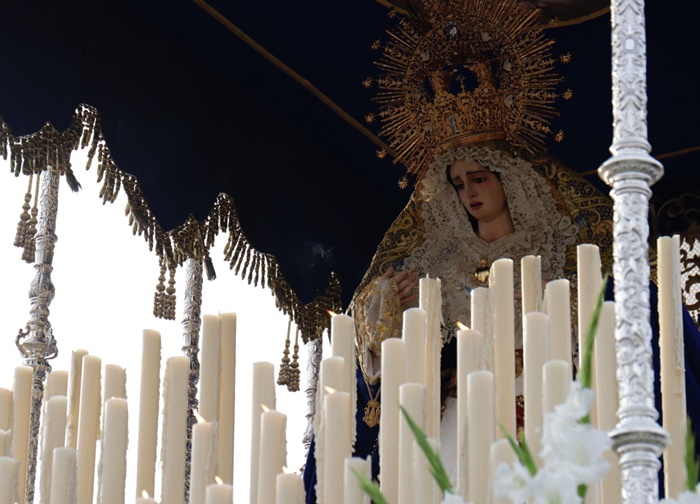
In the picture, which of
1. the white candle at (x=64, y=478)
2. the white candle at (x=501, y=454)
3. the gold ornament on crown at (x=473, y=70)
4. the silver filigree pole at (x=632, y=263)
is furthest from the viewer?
the gold ornament on crown at (x=473, y=70)

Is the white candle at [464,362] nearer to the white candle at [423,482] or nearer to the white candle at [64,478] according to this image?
the white candle at [423,482]

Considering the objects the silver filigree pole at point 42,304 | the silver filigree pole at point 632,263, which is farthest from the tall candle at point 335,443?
the silver filigree pole at point 42,304

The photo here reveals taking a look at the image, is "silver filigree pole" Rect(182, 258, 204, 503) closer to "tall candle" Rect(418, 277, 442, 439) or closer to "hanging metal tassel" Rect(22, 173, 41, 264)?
"hanging metal tassel" Rect(22, 173, 41, 264)

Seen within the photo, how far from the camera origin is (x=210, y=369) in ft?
5.60

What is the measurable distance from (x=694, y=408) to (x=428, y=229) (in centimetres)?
123

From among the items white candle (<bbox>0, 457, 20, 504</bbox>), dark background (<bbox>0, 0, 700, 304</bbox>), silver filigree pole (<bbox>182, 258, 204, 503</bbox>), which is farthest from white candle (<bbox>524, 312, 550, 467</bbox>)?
silver filigree pole (<bbox>182, 258, 204, 503</bbox>)

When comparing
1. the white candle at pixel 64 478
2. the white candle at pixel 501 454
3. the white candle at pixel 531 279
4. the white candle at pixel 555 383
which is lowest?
the white candle at pixel 501 454

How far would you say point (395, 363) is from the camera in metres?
1.54

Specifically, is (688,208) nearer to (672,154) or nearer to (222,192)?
(672,154)

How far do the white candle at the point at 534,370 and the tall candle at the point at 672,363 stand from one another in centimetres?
19

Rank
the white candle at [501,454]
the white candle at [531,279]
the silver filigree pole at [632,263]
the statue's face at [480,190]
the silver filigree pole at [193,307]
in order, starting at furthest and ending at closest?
the silver filigree pole at [193,307]
the statue's face at [480,190]
the white candle at [531,279]
the white candle at [501,454]
the silver filigree pole at [632,263]

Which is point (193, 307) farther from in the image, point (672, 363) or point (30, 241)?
point (672, 363)

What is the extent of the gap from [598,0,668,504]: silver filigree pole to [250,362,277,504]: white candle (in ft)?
1.69

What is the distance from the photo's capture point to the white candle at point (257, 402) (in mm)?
1601
